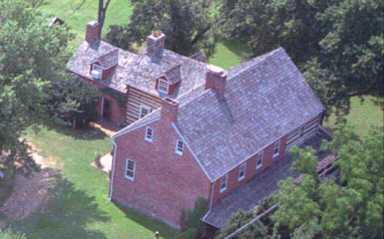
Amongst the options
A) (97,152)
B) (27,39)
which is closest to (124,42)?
(97,152)

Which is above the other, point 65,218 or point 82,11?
point 82,11

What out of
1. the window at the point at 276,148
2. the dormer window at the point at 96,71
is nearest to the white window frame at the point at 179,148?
the window at the point at 276,148

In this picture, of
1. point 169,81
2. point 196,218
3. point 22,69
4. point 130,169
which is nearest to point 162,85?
point 169,81

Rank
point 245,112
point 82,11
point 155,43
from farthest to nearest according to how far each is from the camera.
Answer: point 82,11 → point 155,43 → point 245,112

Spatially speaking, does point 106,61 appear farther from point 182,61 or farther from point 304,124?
point 304,124

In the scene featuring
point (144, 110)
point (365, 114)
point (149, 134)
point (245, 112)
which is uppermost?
point (245, 112)

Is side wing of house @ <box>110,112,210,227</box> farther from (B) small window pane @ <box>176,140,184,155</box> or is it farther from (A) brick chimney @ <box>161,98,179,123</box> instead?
(A) brick chimney @ <box>161,98,179,123</box>

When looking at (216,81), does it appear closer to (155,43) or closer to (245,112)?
(245,112)

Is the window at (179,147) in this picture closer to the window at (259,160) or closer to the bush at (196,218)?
the bush at (196,218)
